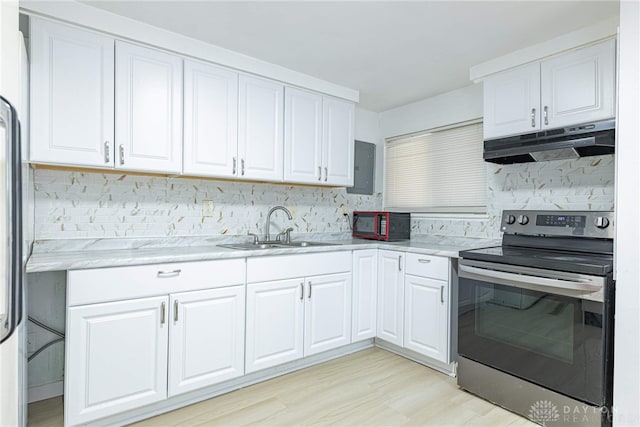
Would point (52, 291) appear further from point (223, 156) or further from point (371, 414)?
point (371, 414)

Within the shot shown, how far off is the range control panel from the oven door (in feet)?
1.71

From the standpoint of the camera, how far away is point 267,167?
277cm

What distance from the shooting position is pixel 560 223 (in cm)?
238

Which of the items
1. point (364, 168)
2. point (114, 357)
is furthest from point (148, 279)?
point (364, 168)

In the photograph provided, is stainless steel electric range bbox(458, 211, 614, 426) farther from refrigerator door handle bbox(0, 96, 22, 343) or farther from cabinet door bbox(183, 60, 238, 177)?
refrigerator door handle bbox(0, 96, 22, 343)

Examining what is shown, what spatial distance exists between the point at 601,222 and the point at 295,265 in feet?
6.31

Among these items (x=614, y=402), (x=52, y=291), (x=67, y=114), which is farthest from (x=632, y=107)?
(x=52, y=291)

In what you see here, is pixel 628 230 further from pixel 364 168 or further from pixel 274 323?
pixel 364 168

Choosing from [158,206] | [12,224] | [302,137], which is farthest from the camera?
[302,137]

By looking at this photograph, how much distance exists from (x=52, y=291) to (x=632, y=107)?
327cm

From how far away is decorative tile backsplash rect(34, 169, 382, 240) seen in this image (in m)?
2.25

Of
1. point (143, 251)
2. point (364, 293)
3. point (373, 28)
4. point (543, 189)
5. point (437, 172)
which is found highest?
point (373, 28)

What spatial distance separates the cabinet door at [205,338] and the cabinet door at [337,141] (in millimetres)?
1343

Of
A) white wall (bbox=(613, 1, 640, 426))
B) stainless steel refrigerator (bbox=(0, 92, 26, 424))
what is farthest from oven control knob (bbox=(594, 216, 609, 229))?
stainless steel refrigerator (bbox=(0, 92, 26, 424))
